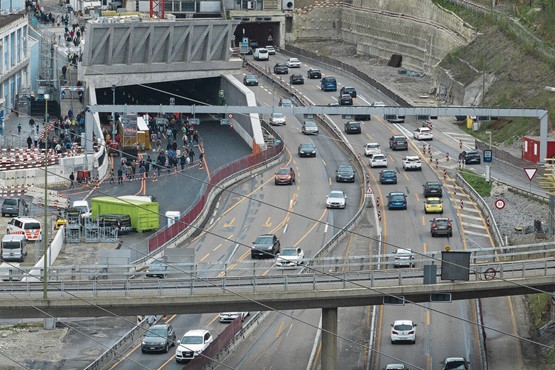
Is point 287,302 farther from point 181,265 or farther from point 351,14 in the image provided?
point 351,14

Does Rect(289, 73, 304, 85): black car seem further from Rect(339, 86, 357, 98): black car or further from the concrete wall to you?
the concrete wall

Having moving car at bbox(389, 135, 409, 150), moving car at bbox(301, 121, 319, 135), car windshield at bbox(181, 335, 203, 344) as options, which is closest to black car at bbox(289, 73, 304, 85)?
moving car at bbox(301, 121, 319, 135)

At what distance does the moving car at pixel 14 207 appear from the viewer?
106312mm

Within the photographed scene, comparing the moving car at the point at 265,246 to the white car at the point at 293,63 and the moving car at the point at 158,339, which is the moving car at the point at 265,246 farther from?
the white car at the point at 293,63

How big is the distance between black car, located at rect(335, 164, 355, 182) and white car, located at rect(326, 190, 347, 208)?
579 cm

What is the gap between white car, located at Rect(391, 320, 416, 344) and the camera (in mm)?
81875

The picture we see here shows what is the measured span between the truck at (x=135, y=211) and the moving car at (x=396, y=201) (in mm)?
13218

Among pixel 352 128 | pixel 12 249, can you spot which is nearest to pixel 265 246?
pixel 12 249

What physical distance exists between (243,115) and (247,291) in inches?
2397

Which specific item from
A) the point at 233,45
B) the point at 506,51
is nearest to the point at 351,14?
the point at 233,45

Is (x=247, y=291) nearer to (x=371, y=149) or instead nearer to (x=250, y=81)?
(x=371, y=149)

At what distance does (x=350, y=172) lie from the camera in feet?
383

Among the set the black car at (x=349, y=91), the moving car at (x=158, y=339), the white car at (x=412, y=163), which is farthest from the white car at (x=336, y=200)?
the black car at (x=349, y=91)

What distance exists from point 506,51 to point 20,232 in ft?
169
